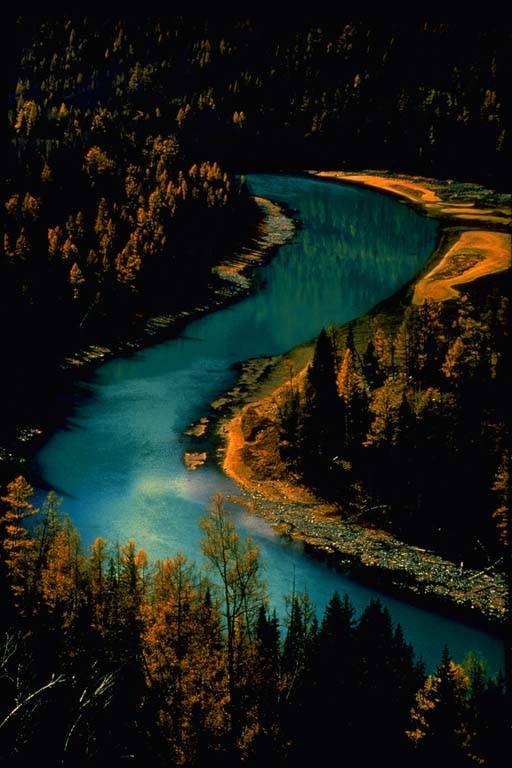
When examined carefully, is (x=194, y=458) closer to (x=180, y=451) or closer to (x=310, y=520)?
(x=180, y=451)

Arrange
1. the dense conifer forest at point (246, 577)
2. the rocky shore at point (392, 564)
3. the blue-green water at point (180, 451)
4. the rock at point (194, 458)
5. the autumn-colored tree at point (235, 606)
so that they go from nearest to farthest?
the dense conifer forest at point (246, 577), the autumn-colored tree at point (235, 606), the rocky shore at point (392, 564), the blue-green water at point (180, 451), the rock at point (194, 458)

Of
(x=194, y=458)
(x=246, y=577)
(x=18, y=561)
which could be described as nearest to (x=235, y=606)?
(x=246, y=577)

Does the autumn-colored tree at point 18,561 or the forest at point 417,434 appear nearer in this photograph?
the autumn-colored tree at point 18,561

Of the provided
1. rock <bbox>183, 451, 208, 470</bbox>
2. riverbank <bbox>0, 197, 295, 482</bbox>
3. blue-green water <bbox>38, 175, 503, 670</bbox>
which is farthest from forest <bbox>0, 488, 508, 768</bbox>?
rock <bbox>183, 451, 208, 470</bbox>

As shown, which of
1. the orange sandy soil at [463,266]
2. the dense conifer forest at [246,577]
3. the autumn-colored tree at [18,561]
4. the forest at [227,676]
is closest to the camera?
the dense conifer forest at [246,577]

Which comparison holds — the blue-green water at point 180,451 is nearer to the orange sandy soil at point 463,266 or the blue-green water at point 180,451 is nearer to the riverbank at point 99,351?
the riverbank at point 99,351

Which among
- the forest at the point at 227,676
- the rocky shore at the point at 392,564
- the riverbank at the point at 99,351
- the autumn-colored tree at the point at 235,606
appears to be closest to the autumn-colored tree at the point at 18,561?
the forest at the point at 227,676

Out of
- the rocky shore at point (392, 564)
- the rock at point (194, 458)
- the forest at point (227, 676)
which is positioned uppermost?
the forest at point (227, 676)

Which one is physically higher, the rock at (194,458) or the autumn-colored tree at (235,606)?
the autumn-colored tree at (235,606)
